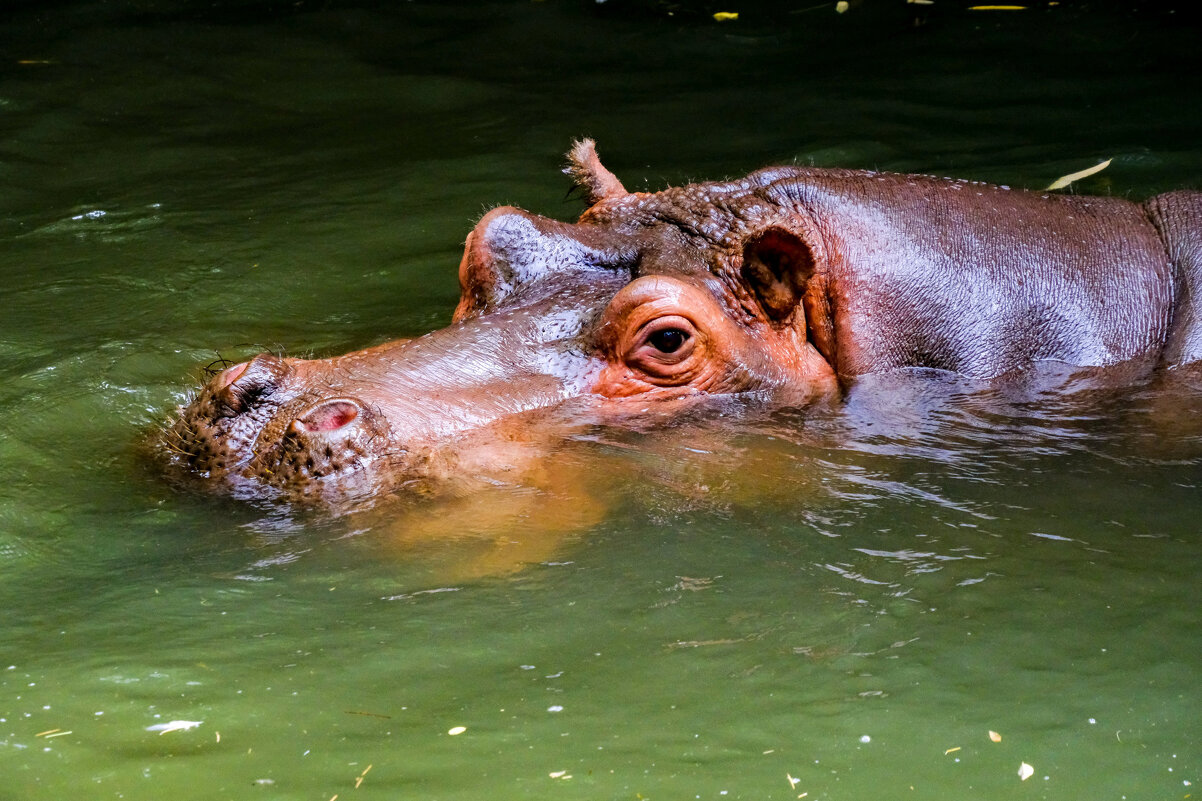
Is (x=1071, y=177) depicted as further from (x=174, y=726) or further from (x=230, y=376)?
(x=174, y=726)

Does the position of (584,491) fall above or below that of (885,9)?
below

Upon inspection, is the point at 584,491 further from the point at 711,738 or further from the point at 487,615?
the point at 711,738

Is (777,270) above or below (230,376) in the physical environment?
above

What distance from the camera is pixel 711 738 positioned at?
2861 mm

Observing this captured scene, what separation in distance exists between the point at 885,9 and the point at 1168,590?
867 centimetres

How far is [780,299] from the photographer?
466 centimetres

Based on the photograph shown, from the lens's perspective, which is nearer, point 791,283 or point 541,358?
point 541,358

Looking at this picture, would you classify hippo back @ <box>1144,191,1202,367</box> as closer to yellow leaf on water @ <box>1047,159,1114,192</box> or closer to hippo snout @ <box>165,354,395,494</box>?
yellow leaf on water @ <box>1047,159,1114,192</box>

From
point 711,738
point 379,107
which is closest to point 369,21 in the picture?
point 379,107

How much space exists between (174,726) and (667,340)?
2.15 m

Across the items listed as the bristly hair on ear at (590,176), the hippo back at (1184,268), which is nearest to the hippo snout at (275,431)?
the bristly hair on ear at (590,176)

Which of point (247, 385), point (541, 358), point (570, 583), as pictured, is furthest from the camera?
point (541, 358)

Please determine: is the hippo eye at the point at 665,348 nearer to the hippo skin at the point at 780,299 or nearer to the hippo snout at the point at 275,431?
the hippo skin at the point at 780,299

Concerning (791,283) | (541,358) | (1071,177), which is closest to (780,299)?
(791,283)
